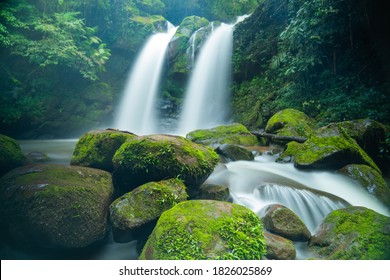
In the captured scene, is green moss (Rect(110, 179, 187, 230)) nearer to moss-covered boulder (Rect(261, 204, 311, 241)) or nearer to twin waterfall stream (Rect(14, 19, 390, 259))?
moss-covered boulder (Rect(261, 204, 311, 241))

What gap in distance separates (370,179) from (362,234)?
Answer: 211 centimetres

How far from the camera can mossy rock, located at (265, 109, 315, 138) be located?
23.8 ft

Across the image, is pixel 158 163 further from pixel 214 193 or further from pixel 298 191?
pixel 298 191

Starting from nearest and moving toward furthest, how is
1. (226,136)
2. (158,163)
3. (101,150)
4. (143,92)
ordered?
(158,163)
(101,150)
(226,136)
(143,92)

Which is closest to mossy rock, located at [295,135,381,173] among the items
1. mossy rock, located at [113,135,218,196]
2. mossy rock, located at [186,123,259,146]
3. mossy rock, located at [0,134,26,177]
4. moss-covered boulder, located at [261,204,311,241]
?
moss-covered boulder, located at [261,204,311,241]

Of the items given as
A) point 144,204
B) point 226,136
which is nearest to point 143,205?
point 144,204

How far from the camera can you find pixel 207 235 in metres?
2.04

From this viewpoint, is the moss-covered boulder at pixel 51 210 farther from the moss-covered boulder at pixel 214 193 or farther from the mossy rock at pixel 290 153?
the mossy rock at pixel 290 153

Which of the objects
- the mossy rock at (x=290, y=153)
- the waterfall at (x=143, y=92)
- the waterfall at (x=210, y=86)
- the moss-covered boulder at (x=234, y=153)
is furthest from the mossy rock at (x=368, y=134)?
the waterfall at (x=143, y=92)

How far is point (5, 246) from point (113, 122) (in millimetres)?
12179

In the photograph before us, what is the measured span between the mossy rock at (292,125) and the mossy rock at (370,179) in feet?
8.83

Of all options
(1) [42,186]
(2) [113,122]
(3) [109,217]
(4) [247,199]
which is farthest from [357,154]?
(2) [113,122]
